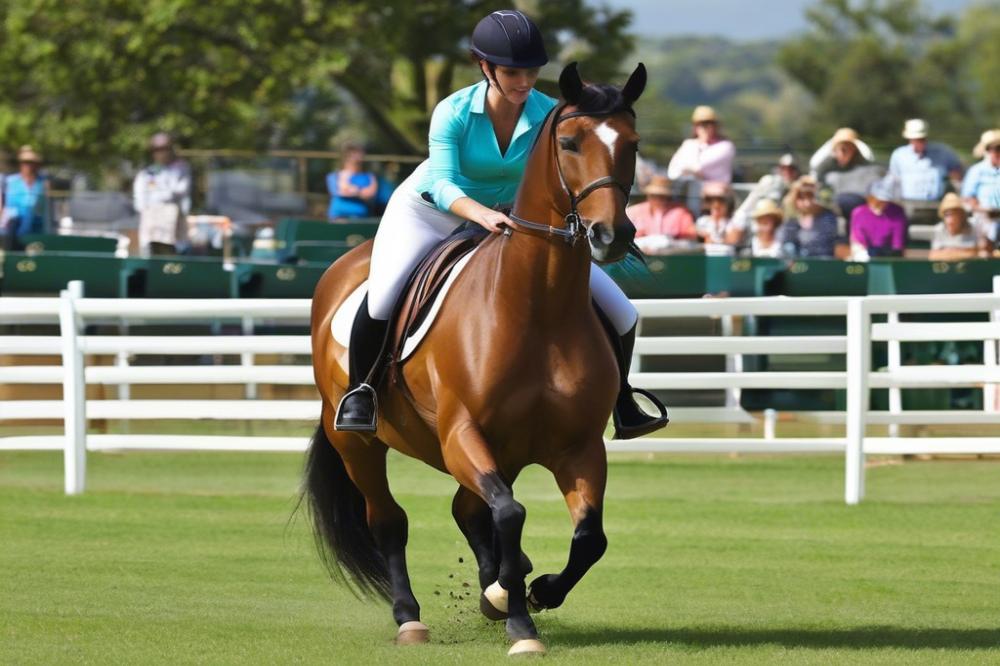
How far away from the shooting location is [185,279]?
1552 cm

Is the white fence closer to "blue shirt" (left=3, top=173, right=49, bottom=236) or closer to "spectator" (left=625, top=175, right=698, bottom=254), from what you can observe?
"spectator" (left=625, top=175, right=698, bottom=254)

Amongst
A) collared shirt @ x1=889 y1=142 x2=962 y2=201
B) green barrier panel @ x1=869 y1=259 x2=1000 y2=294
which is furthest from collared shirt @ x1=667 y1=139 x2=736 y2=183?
green barrier panel @ x1=869 y1=259 x2=1000 y2=294

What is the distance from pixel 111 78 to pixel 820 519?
25243 millimetres

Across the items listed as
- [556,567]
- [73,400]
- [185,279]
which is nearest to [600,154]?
[556,567]

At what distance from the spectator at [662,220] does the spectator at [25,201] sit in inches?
263

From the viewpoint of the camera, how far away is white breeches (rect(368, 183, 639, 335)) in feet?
24.1

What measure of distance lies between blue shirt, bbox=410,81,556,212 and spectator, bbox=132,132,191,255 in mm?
11409

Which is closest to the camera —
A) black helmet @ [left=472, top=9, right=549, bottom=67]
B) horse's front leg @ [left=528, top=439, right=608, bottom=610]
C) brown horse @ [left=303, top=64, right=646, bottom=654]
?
brown horse @ [left=303, top=64, right=646, bottom=654]

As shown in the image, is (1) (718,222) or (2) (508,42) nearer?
(2) (508,42)

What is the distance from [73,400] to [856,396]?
5302 mm

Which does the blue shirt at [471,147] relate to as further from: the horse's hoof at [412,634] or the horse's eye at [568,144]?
the horse's hoof at [412,634]

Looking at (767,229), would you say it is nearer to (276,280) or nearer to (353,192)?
(276,280)

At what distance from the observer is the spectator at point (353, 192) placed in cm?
1928

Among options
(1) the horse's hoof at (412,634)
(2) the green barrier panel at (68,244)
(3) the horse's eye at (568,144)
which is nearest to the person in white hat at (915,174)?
(2) the green barrier panel at (68,244)
